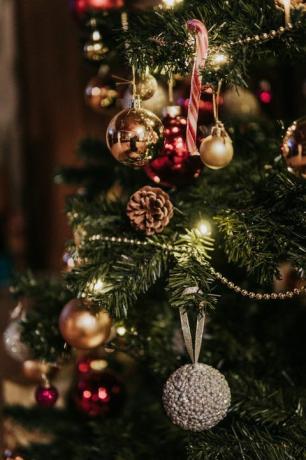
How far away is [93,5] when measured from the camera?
0.83 m

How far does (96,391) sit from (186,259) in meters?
0.28

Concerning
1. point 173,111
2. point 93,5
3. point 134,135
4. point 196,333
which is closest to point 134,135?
point 134,135

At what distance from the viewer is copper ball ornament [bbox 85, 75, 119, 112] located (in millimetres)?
760

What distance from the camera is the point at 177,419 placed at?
56cm

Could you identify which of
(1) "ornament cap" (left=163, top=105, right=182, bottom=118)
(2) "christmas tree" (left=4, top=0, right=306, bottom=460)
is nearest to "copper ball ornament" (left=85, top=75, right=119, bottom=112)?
(2) "christmas tree" (left=4, top=0, right=306, bottom=460)

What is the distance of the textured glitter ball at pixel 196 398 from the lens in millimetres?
553

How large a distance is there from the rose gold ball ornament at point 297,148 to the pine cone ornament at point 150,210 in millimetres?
146

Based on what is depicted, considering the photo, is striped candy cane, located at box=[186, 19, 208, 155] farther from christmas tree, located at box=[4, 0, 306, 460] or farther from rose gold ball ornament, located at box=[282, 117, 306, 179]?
rose gold ball ornament, located at box=[282, 117, 306, 179]

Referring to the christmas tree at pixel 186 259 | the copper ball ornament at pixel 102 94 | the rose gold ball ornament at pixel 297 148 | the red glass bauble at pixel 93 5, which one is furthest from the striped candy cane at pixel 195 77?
the red glass bauble at pixel 93 5

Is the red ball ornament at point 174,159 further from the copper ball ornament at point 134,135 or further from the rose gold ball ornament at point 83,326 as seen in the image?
the rose gold ball ornament at point 83,326

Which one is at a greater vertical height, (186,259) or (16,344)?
(186,259)

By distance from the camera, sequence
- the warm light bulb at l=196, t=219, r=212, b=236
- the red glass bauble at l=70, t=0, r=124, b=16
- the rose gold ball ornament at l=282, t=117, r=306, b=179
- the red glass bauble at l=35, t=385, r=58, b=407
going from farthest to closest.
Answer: the red glass bauble at l=70, t=0, r=124, b=16 → the red glass bauble at l=35, t=385, r=58, b=407 → the warm light bulb at l=196, t=219, r=212, b=236 → the rose gold ball ornament at l=282, t=117, r=306, b=179

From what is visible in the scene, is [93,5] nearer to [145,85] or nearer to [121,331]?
[145,85]

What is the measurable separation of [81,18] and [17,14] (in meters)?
1.20
